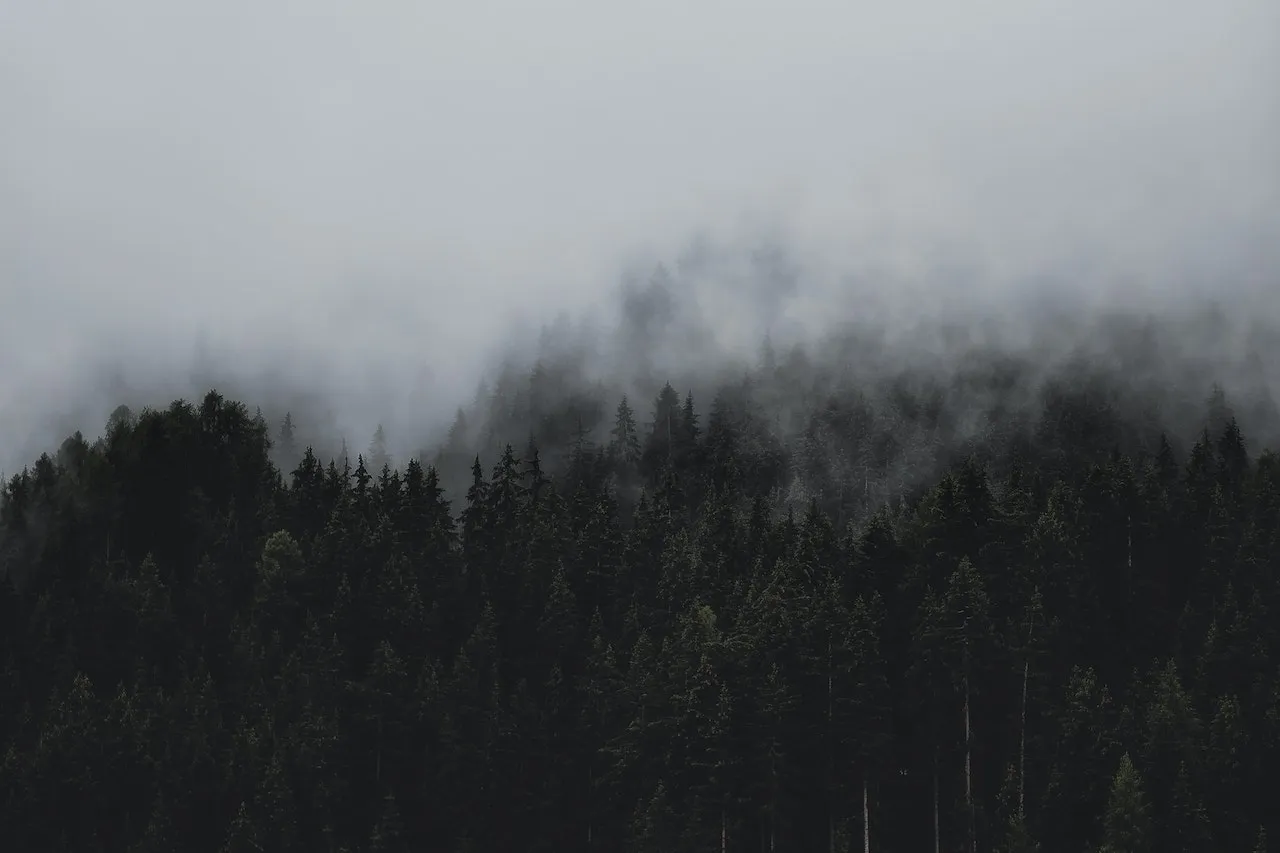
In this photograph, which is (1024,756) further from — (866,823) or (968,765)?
(866,823)

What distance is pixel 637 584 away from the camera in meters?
106

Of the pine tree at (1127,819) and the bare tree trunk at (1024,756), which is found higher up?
the bare tree trunk at (1024,756)

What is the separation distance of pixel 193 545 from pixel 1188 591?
3558 inches

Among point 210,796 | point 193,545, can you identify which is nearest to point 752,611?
point 210,796

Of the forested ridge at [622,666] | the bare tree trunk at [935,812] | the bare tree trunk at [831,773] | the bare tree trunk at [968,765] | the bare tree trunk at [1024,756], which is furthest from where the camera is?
the bare tree trunk at [935,812]

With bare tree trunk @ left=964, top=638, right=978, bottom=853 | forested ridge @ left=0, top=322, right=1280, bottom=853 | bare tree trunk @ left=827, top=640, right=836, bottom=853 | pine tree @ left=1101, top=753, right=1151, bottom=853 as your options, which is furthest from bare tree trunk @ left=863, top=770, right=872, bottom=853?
pine tree @ left=1101, top=753, right=1151, bottom=853

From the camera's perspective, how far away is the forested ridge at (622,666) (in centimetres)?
7669

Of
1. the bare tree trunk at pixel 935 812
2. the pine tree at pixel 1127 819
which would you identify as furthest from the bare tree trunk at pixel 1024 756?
the pine tree at pixel 1127 819

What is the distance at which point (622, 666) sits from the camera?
94.1m

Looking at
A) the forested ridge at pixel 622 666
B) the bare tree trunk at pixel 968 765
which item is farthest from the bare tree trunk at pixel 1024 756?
the bare tree trunk at pixel 968 765

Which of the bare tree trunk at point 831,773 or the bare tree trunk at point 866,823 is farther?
the bare tree trunk at point 831,773

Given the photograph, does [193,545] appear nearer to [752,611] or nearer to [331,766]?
[331,766]

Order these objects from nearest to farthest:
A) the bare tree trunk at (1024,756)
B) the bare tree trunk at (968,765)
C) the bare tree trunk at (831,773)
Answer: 1. the bare tree trunk at (968,765)
2. the bare tree trunk at (1024,756)
3. the bare tree trunk at (831,773)

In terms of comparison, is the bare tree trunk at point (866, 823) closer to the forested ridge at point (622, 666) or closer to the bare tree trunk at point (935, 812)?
the forested ridge at point (622, 666)
